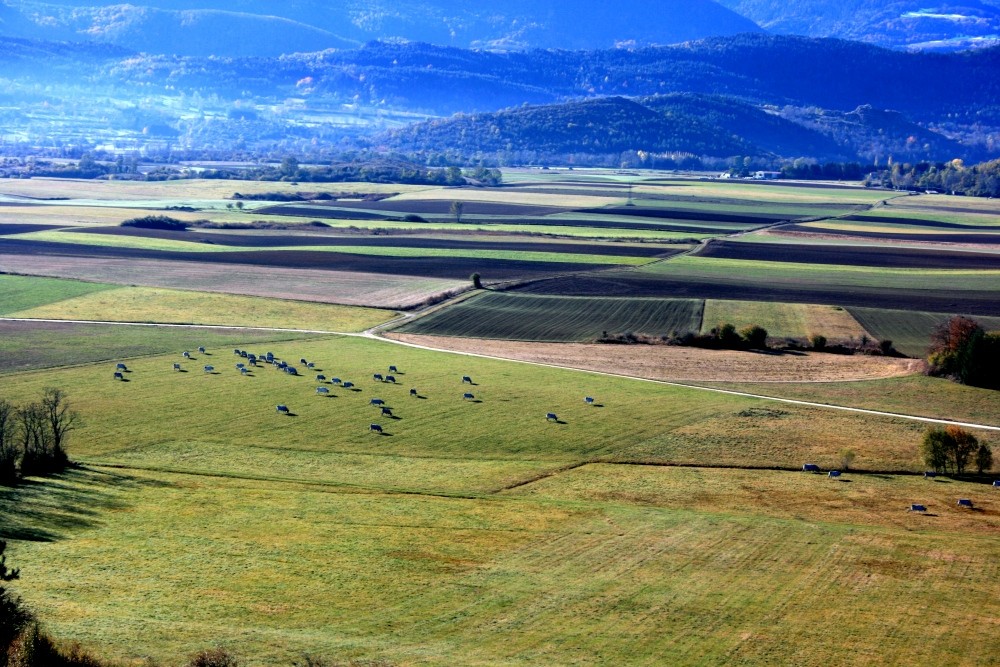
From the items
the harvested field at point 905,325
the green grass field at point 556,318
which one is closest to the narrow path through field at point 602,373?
the green grass field at point 556,318

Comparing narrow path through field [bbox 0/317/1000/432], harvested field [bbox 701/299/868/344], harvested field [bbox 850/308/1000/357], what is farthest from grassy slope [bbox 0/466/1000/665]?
harvested field [bbox 701/299/868/344]

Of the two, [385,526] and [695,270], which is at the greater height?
[695,270]

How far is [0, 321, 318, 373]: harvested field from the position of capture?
222 feet

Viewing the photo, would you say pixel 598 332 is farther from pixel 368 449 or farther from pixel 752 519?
pixel 752 519

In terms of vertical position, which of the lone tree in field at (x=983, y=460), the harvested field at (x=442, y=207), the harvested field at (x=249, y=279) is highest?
the harvested field at (x=442, y=207)

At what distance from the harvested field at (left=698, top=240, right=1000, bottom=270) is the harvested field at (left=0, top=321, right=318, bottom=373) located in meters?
59.6

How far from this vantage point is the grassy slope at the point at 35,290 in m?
87.3

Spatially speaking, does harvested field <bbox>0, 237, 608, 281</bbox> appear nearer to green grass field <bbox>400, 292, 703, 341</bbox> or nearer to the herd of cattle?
green grass field <bbox>400, 292, 703, 341</bbox>

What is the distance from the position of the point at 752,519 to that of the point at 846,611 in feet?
31.8

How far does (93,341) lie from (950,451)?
5081 centimetres

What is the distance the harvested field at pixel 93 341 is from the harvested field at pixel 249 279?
47.0 feet

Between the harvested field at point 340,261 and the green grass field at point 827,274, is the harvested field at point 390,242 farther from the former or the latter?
the green grass field at point 827,274

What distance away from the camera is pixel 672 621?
3241 centimetres

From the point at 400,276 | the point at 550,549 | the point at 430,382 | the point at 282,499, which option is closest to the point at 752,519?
the point at 550,549
